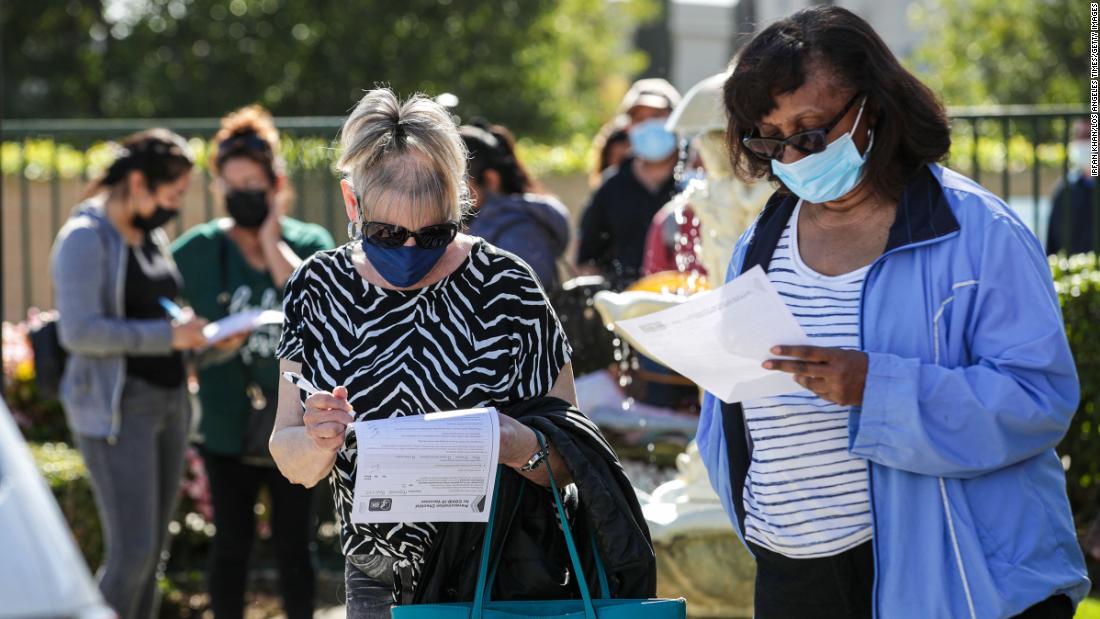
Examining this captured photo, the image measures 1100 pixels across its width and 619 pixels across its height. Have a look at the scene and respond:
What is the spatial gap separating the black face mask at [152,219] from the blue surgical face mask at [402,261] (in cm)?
280

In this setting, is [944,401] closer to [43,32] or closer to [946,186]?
[946,186]

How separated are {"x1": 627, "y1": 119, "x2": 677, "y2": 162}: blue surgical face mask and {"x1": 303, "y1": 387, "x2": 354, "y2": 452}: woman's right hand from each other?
186 inches

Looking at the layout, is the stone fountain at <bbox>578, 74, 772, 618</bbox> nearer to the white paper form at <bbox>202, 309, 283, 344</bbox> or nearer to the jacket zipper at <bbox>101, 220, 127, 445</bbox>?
the white paper form at <bbox>202, 309, 283, 344</bbox>

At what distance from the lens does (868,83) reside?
277 centimetres

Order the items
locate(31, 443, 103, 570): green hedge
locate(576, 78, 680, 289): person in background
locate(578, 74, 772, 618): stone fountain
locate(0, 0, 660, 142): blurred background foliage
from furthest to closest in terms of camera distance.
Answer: locate(0, 0, 660, 142): blurred background foliage
locate(576, 78, 680, 289): person in background
locate(31, 443, 103, 570): green hedge
locate(578, 74, 772, 618): stone fountain

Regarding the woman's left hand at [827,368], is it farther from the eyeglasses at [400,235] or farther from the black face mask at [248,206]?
the black face mask at [248,206]

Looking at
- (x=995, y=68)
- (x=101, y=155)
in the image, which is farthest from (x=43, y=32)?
(x=101, y=155)

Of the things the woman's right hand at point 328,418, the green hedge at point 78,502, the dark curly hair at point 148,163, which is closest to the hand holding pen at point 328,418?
the woman's right hand at point 328,418

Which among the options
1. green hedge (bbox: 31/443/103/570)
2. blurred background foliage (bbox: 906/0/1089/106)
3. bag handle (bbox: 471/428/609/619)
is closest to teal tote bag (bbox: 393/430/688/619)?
bag handle (bbox: 471/428/609/619)

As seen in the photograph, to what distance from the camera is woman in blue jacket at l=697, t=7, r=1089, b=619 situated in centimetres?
255

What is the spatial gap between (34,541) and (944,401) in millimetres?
1528

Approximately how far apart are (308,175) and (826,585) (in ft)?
16.9

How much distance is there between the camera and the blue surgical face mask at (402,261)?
289 cm

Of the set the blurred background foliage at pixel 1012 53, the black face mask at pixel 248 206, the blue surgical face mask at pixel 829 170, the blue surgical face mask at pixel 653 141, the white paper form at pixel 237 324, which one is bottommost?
the white paper form at pixel 237 324
